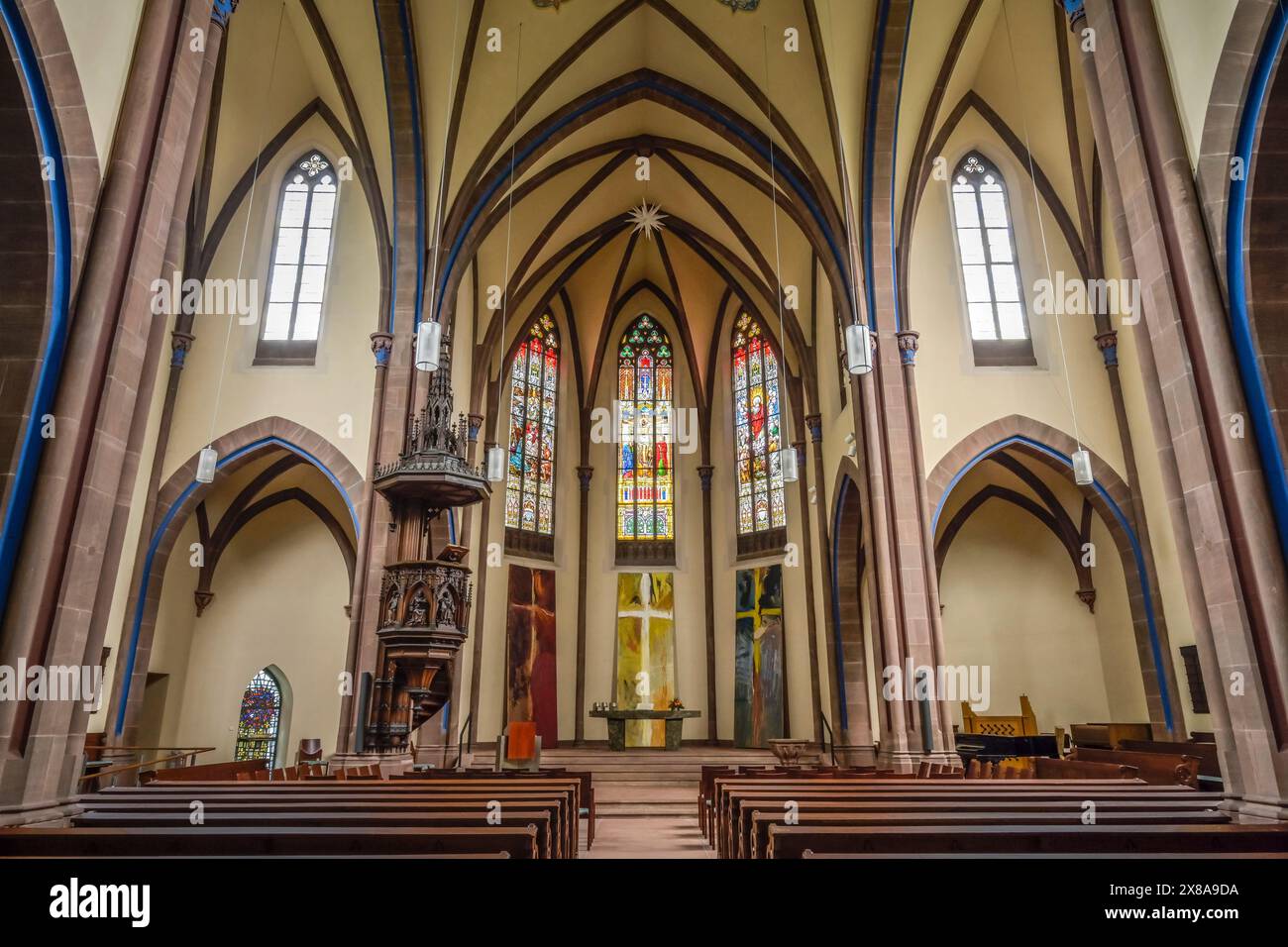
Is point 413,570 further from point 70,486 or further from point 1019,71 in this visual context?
point 1019,71

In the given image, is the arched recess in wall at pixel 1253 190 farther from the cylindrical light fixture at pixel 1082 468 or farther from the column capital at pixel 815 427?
the column capital at pixel 815 427

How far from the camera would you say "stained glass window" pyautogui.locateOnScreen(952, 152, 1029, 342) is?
15156mm

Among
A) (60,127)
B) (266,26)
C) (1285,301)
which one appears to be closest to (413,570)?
(60,127)

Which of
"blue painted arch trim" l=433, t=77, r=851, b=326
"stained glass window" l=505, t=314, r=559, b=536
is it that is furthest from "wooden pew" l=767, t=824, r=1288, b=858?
"stained glass window" l=505, t=314, r=559, b=536

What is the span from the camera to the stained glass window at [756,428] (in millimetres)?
20734

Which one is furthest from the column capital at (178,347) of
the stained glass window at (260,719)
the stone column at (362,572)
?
the stained glass window at (260,719)

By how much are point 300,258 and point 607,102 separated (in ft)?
22.0

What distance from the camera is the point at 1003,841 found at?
3.65 meters

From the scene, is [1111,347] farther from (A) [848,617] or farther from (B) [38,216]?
(B) [38,216]

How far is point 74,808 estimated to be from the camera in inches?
187

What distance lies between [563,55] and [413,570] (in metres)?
9.89

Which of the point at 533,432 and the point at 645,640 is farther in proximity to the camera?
the point at 533,432

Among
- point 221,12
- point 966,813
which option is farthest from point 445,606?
point 966,813

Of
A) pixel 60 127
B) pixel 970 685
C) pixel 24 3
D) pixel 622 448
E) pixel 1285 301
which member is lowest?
pixel 970 685
